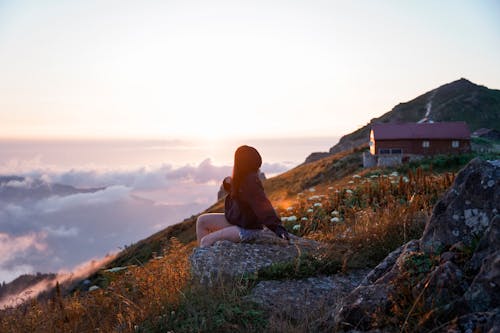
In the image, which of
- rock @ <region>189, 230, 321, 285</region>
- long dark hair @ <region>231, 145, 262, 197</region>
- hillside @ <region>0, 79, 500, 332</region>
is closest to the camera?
hillside @ <region>0, 79, 500, 332</region>

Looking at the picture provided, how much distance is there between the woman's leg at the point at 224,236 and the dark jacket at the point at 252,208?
0.15 m

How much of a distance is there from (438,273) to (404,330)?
0.51 meters

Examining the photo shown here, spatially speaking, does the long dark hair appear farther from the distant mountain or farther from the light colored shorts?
the distant mountain

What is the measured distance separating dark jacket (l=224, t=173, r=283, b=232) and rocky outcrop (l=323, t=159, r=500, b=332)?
2339mm

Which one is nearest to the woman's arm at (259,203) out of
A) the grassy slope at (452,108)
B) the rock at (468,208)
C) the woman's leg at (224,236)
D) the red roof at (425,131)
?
the woman's leg at (224,236)

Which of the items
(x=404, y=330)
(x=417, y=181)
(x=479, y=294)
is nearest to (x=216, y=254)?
(x=404, y=330)

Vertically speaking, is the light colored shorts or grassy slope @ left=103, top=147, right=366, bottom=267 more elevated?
the light colored shorts

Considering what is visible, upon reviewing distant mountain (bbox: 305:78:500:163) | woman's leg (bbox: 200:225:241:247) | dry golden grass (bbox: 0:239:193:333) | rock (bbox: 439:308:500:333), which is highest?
distant mountain (bbox: 305:78:500:163)

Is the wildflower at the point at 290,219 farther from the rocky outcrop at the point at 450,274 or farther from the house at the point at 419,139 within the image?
the house at the point at 419,139

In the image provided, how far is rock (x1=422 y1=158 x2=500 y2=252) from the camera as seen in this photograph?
3705 mm

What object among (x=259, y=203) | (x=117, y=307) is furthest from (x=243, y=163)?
(x=117, y=307)

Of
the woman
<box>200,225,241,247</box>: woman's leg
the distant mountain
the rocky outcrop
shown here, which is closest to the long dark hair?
the woman

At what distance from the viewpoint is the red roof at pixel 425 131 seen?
50875 mm

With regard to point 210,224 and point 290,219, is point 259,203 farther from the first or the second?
point 290,219
